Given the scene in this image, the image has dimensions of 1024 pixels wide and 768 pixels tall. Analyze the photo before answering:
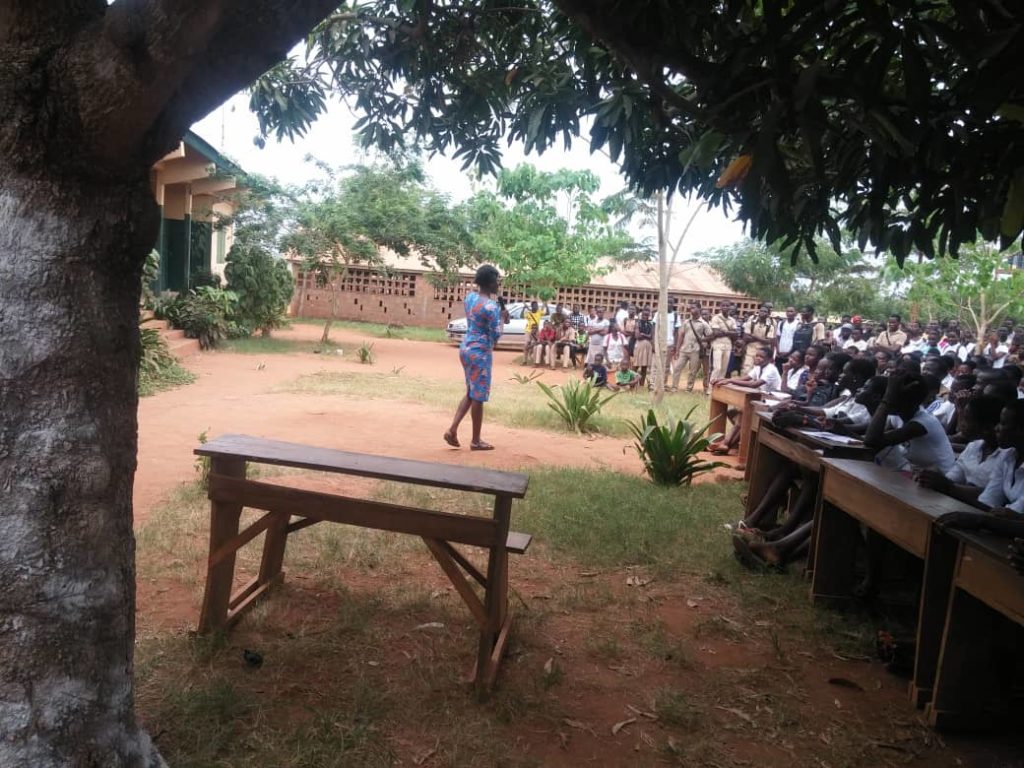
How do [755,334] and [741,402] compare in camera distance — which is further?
[755,334]

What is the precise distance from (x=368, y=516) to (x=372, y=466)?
0.29 meters

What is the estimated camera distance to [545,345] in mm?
18453

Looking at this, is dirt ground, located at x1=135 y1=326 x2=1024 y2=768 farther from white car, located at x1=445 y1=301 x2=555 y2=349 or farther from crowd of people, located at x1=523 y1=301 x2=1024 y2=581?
white car, located at x1=445 y1=301 x2=555 y2=349

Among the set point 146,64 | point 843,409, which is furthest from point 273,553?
point 843,409

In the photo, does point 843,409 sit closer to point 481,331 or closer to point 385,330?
point 481,331

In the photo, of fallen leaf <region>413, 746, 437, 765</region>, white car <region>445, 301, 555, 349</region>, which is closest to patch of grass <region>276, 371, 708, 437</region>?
fallen leaf <region>413, 746, 437, 765</region>

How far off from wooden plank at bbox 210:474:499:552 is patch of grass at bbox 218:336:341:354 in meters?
12.3

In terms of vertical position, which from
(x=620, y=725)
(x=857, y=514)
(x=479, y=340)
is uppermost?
(x=479, y=340)

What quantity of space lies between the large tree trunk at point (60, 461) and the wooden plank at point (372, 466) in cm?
122

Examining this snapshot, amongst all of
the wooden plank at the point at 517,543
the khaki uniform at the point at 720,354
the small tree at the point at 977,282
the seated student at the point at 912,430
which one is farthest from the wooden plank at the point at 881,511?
the small tree at the point at 977,282

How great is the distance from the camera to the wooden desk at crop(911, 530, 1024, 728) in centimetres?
296

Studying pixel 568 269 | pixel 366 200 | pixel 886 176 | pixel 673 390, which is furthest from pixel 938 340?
pixel 886 176

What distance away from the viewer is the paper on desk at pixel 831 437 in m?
4.77

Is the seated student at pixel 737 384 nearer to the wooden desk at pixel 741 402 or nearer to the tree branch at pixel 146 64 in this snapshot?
the wooden desk at pixel 741 402
